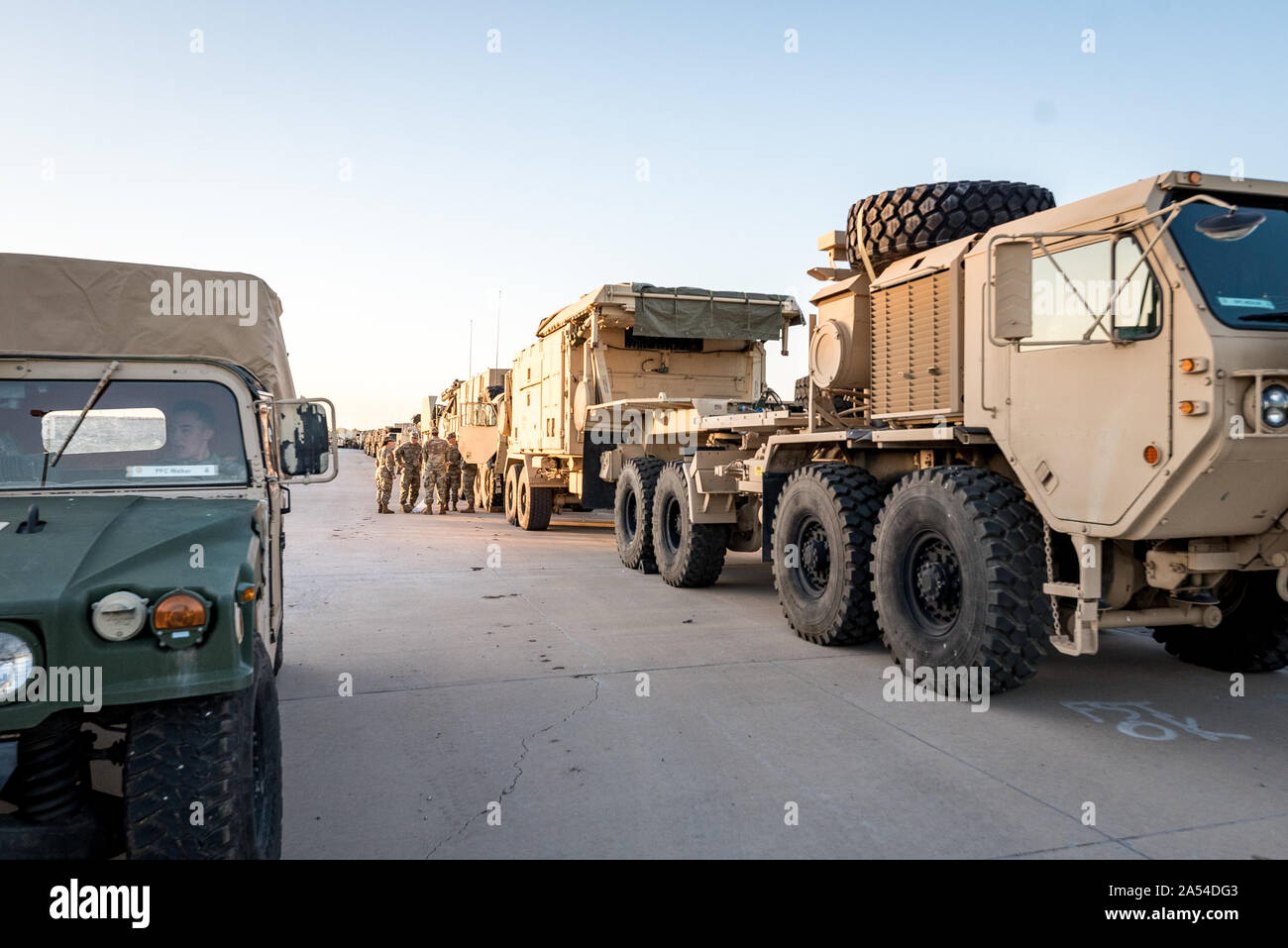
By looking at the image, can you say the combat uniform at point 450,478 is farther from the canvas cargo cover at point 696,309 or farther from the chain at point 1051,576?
the chain at point 1051,576

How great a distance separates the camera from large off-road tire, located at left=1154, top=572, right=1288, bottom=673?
18.1ft

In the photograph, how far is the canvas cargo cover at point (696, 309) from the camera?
469 inches

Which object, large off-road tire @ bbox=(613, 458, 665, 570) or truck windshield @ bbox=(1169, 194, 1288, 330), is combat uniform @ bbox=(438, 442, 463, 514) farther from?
truck windshield @ bbox=(1169, 194, 1288, 330)

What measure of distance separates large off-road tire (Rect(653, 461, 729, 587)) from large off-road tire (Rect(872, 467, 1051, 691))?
3361mm

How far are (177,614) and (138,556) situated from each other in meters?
0.35

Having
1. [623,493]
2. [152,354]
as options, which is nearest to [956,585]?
[152,354]

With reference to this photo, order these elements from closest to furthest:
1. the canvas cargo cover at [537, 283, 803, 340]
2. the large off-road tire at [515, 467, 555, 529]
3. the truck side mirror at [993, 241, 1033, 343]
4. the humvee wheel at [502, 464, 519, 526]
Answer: the truck side mirror at [993, 241, 1033, 343] → the canvas cargo cover at [537, 283, 803, 340] → the large off-road tire at [515, 467, 555, 529] → the humvee wheel at [502, 464, 519, 526]

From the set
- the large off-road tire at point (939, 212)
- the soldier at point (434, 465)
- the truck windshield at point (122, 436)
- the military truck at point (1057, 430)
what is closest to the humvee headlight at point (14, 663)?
the truck windshield at point (122, 436)

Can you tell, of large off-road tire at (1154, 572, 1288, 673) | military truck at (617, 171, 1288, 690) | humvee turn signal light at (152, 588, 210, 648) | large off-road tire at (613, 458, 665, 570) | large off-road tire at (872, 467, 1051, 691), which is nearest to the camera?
humvee turn signal light at (152, 588, 210, 648)

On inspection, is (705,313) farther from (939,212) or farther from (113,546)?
(113,546)

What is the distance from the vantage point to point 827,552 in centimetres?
678

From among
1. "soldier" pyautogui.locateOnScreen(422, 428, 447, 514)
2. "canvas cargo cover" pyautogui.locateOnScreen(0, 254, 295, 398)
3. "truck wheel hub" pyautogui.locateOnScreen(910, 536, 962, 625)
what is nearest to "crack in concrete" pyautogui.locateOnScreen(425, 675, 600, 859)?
"truck wheel hub" pyautogui.locateOnScreen(910, 536, 962, 625)
